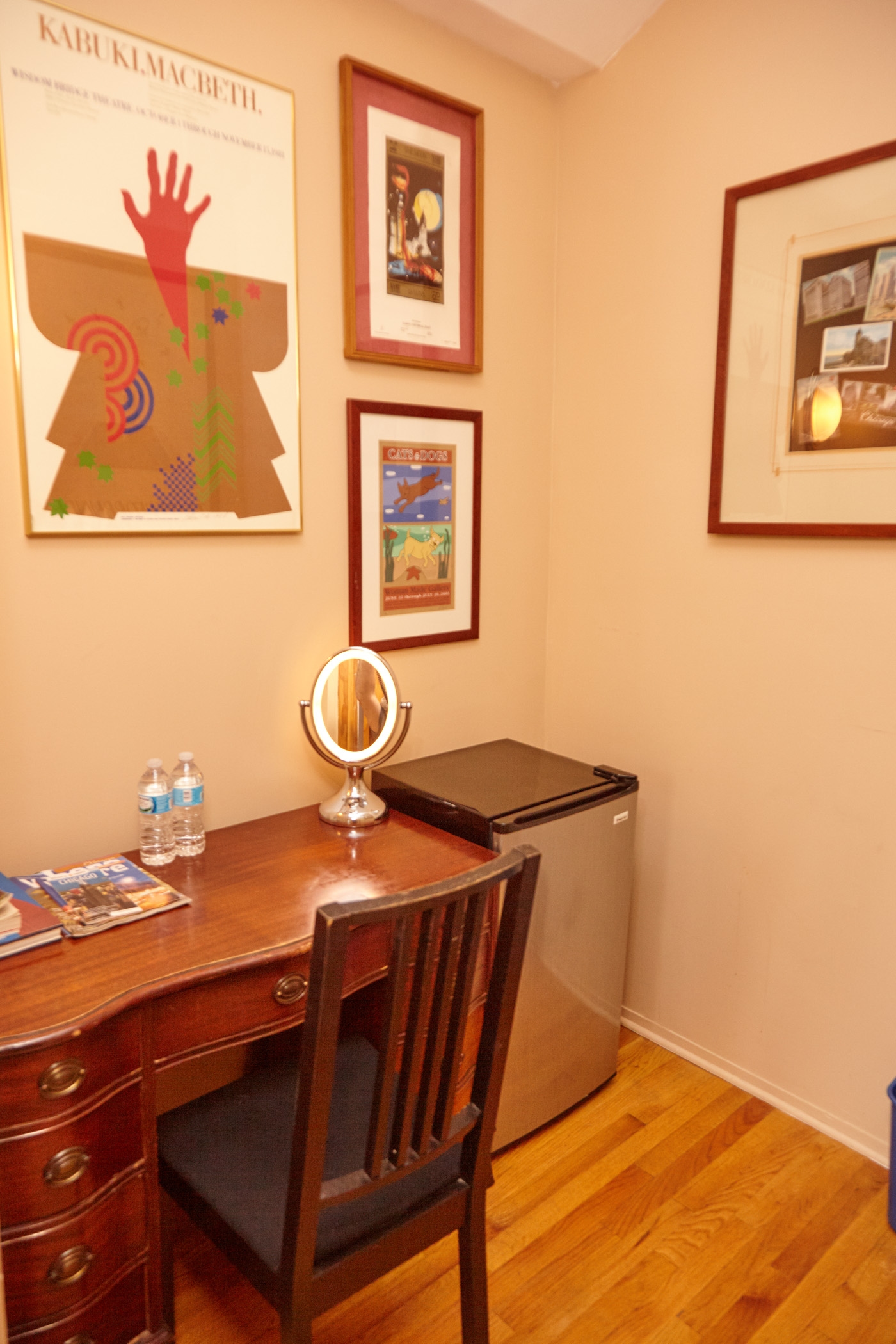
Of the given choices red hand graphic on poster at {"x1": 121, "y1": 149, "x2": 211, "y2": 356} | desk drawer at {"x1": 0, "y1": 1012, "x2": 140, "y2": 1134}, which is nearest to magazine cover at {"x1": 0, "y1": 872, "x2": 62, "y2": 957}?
desk drawer at {"x1": 0, "y1": 1012, "x2": 140, "y2": 1134}

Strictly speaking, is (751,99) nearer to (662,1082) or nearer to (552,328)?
(552,328)

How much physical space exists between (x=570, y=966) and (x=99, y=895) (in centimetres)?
104

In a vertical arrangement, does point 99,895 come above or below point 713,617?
below

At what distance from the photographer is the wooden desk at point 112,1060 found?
1.16 meters

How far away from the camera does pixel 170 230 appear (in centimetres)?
169

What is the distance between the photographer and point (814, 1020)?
6.77ft

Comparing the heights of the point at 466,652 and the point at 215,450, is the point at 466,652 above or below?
below

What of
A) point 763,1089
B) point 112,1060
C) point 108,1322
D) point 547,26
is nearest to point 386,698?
point 112,1060

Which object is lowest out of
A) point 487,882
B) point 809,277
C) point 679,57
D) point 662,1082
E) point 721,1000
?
point 662,1082

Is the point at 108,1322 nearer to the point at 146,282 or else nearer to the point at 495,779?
the point at 495,779

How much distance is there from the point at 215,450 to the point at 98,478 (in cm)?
25

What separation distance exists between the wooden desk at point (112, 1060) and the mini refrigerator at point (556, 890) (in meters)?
0.40

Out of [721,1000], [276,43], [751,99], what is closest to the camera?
[276,43]

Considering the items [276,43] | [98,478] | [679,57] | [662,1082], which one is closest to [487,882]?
[98,478]
